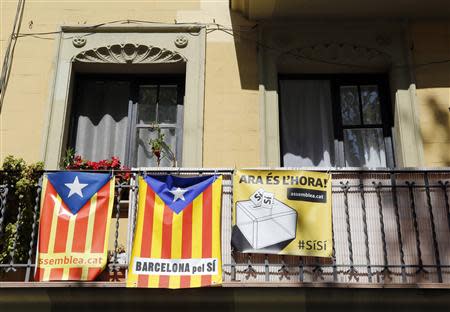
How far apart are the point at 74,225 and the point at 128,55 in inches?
135

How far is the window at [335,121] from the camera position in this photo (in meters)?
9.13

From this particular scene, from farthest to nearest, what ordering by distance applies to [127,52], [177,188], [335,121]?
[127,52] < [335,121] < [177,188]

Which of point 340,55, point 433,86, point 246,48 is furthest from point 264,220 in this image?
point 433,86

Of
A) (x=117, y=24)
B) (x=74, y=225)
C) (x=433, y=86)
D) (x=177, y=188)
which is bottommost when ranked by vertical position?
(x=74, y=225)

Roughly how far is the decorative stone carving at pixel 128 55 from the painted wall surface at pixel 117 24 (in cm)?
42

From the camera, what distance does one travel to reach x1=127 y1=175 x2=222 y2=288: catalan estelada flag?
6652mm

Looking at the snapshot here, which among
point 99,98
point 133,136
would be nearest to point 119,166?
point 133,136

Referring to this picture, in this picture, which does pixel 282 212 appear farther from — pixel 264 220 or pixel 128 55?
pixel 128 55

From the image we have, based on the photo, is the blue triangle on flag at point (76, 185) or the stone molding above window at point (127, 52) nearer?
the blue triangle on flag at point (76, 185)

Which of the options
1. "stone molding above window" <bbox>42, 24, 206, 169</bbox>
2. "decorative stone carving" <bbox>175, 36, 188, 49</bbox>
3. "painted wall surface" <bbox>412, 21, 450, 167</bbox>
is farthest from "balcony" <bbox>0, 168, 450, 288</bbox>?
"decorative stone carving" <bbox>175, 36, 188, 49</bbox>

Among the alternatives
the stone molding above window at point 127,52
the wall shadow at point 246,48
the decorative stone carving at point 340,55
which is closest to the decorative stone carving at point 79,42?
the stone molding above window at point 127,52

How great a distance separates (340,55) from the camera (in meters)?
9.38

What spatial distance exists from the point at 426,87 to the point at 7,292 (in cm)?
672

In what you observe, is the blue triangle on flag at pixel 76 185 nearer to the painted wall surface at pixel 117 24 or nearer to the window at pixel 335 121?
the painted wall surface at pixel 117 24
